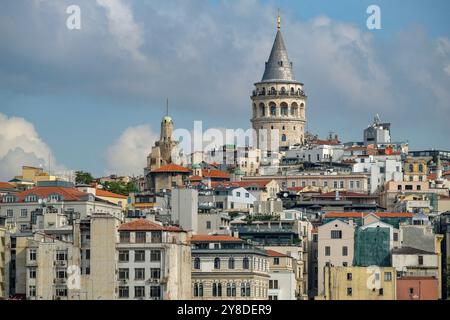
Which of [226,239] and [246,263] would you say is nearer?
[246,263]

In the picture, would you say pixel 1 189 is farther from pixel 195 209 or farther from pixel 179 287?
pixel 179 287

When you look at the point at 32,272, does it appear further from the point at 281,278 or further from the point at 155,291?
the point at 281,278

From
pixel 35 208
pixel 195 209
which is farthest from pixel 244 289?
pixel 35 208

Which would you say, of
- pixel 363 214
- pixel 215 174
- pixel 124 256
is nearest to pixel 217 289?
pixel 124 256

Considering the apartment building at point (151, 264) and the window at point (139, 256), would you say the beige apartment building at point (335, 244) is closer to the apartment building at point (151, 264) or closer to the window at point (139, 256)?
the apartment building at point (151, 264)

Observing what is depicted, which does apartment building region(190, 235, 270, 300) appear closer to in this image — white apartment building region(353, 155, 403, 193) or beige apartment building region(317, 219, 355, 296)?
beige apartment building region(317, 219, 355, 296)

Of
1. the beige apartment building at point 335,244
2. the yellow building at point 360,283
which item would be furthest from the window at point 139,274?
the beige apartment building at point 335,244
